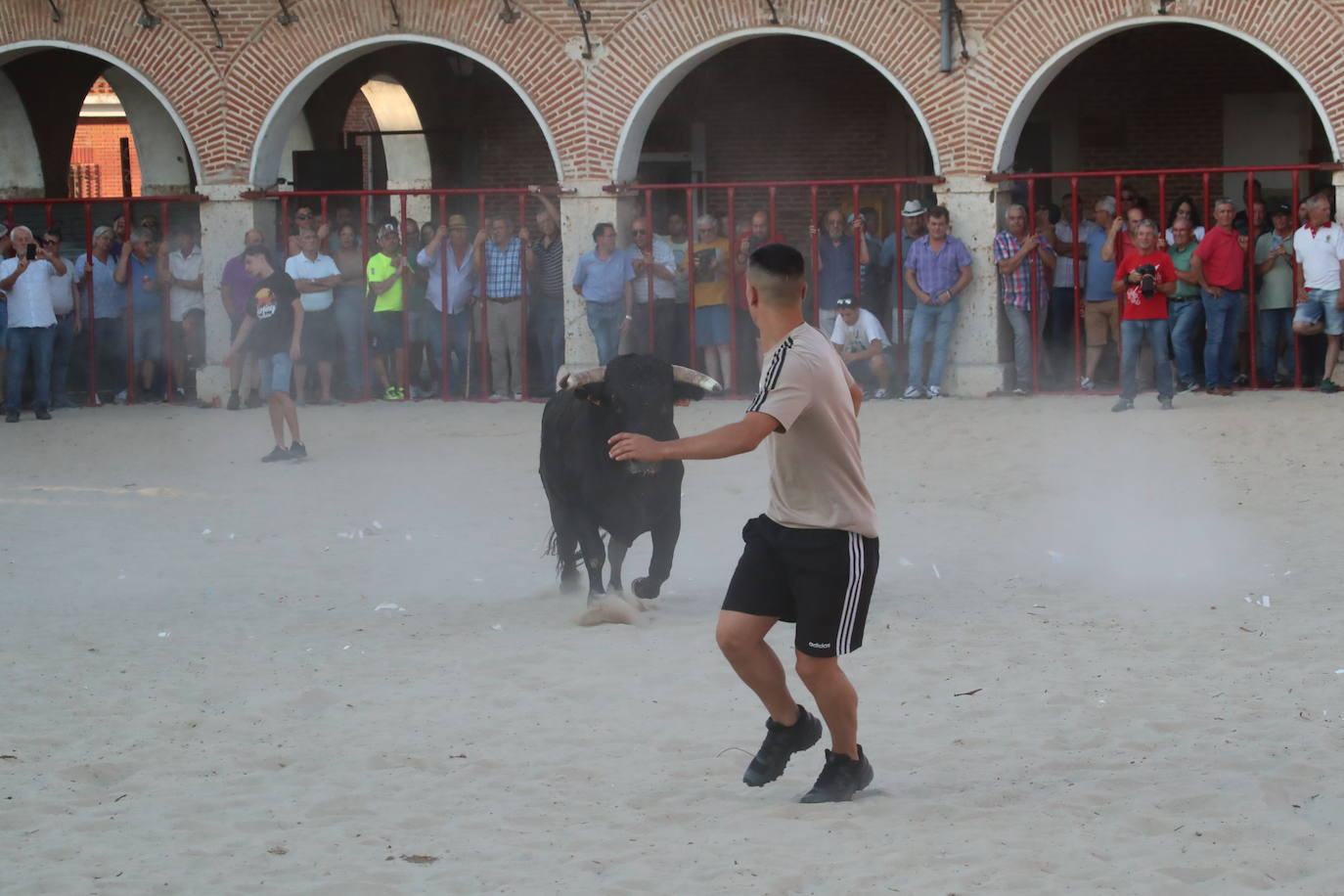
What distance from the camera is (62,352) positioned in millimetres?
17922

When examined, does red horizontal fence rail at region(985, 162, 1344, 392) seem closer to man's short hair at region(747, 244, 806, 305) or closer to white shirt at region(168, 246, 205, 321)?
white shirt at region(168, 246, 205, 321)

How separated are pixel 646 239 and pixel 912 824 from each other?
41.3ft

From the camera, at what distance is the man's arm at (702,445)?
5.03 metres

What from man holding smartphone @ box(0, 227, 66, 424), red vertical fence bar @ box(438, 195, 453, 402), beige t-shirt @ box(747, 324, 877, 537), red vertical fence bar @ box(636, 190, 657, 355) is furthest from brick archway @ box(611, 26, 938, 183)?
beige t-shirt @ box(747, 324, 877, 537)

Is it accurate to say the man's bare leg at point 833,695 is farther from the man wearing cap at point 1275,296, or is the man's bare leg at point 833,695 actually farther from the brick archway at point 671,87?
the brick archway at point 671,87

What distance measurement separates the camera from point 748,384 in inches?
712

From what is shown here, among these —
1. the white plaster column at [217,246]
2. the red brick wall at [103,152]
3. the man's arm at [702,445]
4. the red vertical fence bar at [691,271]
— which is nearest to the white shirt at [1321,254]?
the red vertical fence bar at [691,271]

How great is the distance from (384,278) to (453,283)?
0.67m

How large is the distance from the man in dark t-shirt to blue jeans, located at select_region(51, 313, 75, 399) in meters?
4.34

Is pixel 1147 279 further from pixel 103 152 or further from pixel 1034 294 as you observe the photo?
pixel 103 152

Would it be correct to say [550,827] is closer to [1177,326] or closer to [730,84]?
[1177,326]

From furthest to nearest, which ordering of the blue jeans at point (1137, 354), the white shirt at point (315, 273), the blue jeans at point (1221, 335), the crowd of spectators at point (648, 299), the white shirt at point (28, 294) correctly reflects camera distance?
the white shirt at point (315, 273) → the white shirt at point (28, 294) → the crowd of spectators at point (648, 299) → the blue jeans at point (1221, 335) → the blue jeans at point (1137, 354)

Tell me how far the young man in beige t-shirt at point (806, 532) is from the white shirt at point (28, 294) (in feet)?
42.1

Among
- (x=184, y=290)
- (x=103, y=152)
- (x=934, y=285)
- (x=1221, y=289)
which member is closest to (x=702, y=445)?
Result: (x=1221, y=289)
